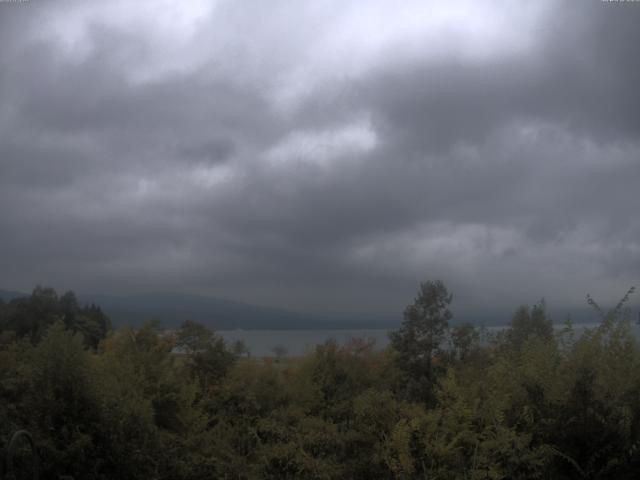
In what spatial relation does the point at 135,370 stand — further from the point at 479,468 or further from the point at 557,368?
the point at 557,368

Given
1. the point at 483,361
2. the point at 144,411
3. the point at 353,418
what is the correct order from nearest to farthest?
the point at 144,411, the point at 353,418, the point at 483,361

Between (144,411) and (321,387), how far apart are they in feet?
19.5

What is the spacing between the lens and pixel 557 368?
408 inches

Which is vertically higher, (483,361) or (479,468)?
(483,361)

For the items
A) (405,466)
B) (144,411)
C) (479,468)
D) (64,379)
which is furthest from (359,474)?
(64,379)

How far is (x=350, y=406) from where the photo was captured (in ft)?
50.4

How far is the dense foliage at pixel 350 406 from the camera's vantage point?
31.2ft

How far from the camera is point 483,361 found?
53.7 feet

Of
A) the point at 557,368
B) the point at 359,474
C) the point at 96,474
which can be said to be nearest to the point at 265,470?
the point at 359,474

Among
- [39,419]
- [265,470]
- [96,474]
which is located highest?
[39,419]

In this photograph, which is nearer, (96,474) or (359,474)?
(96,474)

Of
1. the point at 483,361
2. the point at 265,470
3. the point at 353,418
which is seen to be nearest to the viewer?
the point at 265,470

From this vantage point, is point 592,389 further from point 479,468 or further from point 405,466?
point 405,466

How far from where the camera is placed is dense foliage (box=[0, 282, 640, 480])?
9.52 m
